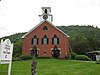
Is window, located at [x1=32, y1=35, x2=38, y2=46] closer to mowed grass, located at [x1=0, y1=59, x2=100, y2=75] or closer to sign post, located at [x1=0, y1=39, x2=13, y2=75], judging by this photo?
mowed grass, located at [x1=0, y1=59, x2=100, y2=75]

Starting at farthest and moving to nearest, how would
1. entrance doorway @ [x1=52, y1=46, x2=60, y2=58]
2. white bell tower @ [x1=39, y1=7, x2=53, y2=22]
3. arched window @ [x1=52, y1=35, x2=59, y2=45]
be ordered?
white bell tower @ [x1=39, y1=7, x2=53, y2=22] < arched window @ [x1=52, y1=35, x2=59, y2=45] < entrance doorway @ [x1=52, y1=46, x2=60, y2=58]

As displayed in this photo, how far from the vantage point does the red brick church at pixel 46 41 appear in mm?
41344

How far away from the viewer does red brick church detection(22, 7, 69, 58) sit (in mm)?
41344

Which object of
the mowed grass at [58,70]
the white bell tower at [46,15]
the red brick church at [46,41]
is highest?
the white bell tower at [46,15]

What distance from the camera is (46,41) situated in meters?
41.8

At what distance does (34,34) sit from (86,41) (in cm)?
2349

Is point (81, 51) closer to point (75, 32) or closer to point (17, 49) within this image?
point (17, 49)

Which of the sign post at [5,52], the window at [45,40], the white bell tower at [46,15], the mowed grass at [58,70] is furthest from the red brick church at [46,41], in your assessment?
the sign post at [5,52]

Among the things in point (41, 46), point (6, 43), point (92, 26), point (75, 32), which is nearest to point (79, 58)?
point (41, 46)

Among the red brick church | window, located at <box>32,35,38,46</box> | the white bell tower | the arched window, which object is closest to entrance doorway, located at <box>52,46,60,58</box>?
the red brick church

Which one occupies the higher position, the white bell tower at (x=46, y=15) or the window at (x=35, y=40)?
the white bell tower at (x=46, y=15)

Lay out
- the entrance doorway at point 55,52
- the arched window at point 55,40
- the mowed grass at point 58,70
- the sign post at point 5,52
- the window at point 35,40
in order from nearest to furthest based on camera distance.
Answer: the sign post at point 5,52 → the mowed grass at point 58,70 → the entrance doorway at point 55,52 → the arched window at point 55,40 → the window at point 35,40

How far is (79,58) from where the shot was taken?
37.0 meters

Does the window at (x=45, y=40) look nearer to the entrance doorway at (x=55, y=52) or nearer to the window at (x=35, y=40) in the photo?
the window at (x=35, y=40)
